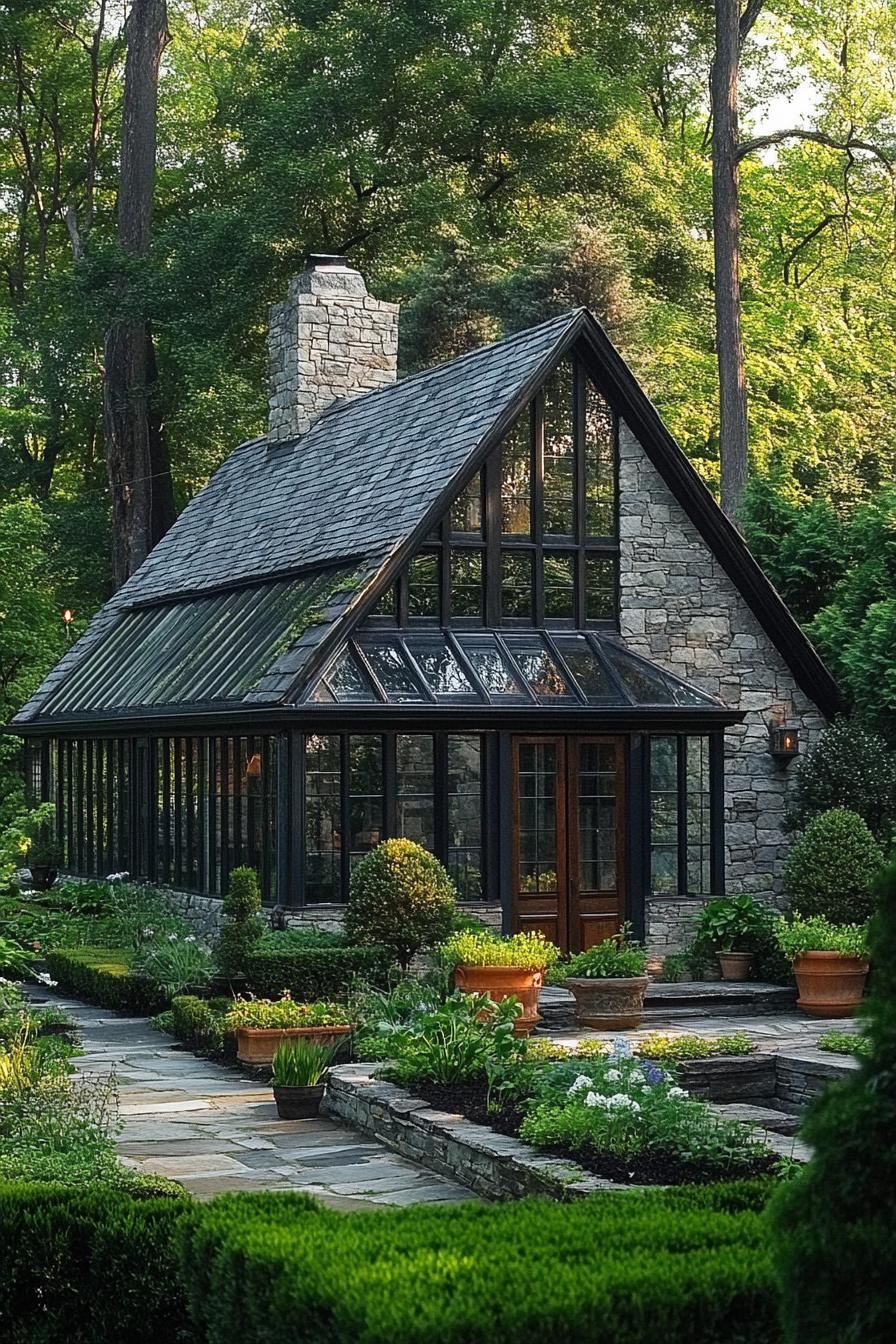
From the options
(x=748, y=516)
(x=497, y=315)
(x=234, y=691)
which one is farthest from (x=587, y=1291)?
(x=497, y=315)

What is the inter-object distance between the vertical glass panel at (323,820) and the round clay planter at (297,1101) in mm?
4834

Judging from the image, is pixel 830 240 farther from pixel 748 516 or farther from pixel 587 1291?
pixel 587 1291

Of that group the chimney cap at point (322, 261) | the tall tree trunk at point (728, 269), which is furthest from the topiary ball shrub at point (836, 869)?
the tall tree trunk at point (728, 269)

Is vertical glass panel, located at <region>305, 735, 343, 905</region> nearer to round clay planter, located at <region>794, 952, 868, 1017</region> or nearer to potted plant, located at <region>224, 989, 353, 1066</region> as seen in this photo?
potted plant, located at <region>224, 989, 353, 1066</region>

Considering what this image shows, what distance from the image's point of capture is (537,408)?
1747 centimetres

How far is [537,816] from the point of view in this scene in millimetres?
16797

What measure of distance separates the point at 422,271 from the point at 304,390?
27.9ft

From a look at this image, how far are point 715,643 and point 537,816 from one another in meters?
2.72

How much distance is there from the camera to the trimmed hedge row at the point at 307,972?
14.0 m

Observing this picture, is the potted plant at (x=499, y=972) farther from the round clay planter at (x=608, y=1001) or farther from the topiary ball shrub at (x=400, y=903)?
the topiary ball shrub at (x=400, y=903)

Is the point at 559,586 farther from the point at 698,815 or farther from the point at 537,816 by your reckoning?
the point at 698,815

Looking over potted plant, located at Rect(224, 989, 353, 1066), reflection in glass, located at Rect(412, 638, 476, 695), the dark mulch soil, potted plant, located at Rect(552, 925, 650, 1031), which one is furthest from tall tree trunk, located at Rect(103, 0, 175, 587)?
the dark mulch soil

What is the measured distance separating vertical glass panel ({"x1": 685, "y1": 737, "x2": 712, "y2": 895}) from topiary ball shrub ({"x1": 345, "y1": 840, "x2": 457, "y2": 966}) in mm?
3626

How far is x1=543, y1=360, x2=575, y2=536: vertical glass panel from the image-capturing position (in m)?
17.6
